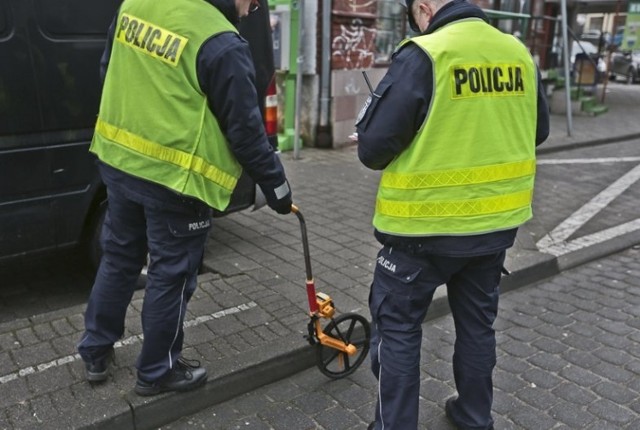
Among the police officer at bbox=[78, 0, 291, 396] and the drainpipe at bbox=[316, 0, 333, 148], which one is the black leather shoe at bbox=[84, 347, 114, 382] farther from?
the drainpipe at bbox=[316, 0, 333, 148]

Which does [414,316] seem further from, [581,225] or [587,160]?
[587,160]

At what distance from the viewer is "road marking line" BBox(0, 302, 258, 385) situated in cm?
312

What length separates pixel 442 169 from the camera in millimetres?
2400

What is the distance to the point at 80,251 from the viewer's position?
433cm

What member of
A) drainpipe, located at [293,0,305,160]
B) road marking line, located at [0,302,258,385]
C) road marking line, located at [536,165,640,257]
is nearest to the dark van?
road marking line, located at [0,302,258,385]

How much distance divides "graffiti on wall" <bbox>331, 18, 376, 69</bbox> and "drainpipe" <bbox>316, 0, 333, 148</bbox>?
13cm

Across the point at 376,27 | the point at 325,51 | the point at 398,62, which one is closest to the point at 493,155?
the point at 398,62

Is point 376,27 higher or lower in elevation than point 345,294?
higher

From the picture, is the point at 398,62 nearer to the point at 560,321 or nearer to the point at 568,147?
the point at 560,321

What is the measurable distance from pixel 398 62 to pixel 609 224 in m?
4.89

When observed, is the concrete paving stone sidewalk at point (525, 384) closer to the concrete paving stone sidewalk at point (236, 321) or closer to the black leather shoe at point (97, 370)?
the concrete paving stone sidewalk at point (236, 321)

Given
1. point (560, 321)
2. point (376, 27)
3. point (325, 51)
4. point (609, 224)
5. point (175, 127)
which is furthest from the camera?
point (376, 27)

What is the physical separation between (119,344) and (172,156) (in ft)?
4.29

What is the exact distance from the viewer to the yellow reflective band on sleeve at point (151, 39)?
2.55m
